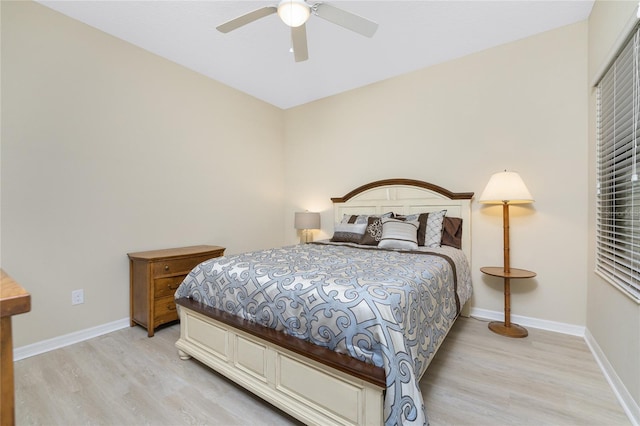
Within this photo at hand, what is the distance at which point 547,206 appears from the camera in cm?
261

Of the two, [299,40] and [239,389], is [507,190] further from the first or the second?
[239,389]

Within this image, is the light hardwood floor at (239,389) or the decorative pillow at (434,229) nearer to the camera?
the light hardwood floor at (239,389)

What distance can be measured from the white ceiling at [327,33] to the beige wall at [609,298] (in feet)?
1.34

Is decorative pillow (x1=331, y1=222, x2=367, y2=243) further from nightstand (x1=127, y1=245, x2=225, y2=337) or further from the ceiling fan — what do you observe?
the ceiling fan

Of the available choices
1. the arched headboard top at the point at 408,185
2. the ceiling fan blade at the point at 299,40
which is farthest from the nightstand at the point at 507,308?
the ceiling fan blade at the point at 299,40

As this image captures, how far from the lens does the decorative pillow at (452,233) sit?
9.54 feet

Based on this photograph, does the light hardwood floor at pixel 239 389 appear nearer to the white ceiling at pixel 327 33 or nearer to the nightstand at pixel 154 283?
the nightstand at pixel 154 283

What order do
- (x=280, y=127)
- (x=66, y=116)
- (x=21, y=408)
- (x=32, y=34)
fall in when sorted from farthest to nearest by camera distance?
1. (x=280, y=127)
2. (x=66, y=116)
3. (x=32, y=34)
4. (x=21, y=408)

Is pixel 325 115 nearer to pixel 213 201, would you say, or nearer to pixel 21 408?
pixel 213 201

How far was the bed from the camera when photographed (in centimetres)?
120

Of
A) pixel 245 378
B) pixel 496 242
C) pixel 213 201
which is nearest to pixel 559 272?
pixel 496 242

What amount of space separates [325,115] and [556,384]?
374 cm

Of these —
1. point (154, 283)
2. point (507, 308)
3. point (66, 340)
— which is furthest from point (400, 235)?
point (66, 340)

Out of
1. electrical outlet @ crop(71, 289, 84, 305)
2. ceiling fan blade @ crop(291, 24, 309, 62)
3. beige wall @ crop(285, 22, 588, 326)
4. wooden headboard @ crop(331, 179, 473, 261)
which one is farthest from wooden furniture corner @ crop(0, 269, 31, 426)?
beige wall @ crop(285, 22, 588, 326)
